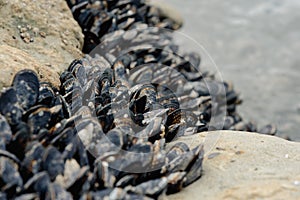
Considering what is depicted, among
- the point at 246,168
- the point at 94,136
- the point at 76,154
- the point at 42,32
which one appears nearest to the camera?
the point at 76,154

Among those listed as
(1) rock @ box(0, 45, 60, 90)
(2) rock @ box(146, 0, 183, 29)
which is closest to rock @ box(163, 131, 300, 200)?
(1) rock @ box(0, 45, 60, 90)

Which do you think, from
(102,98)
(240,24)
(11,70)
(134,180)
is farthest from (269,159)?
(240,24)

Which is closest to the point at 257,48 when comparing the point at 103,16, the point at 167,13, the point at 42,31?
the point at 167,13

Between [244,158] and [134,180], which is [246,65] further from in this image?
[134,180]

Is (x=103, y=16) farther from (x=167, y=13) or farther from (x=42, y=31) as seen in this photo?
(x=167, y=13)

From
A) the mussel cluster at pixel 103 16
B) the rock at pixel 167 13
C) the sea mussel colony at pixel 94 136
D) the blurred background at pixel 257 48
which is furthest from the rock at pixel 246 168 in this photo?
the rock at pixel 167 13

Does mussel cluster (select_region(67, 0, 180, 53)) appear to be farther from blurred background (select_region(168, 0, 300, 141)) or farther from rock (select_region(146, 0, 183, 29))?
blurred background (select_region(168, 0, 300, 141))
